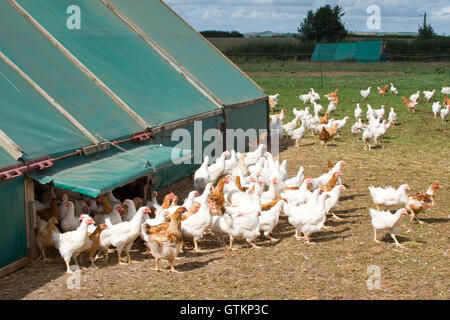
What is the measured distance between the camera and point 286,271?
7.38 m

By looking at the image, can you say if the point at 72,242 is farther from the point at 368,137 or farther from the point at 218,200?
the point at 368,137

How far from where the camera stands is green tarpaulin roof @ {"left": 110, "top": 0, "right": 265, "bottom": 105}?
1417 cm

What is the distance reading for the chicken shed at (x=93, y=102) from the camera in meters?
7.16

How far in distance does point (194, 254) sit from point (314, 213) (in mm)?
1972

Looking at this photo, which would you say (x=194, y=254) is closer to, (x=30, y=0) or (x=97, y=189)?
(x=97, y=189)

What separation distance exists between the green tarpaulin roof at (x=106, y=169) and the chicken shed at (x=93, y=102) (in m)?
0.02

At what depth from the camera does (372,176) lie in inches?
511

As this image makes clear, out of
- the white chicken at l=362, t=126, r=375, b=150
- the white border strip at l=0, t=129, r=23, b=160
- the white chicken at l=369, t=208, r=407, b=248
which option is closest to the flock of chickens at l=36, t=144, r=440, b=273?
the white chicken at l=369, t=208, r=407, b=248

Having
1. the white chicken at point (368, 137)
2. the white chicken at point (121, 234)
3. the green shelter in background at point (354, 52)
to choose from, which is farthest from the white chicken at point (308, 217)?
the green shelter in background at point (354, 52)

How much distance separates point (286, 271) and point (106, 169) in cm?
298

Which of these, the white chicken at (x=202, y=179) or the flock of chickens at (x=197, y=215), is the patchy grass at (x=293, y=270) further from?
the white chicken at (x=202, y=179)

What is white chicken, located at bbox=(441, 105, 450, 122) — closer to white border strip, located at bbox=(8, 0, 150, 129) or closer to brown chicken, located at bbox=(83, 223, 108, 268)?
white border strip, located at bbox=(8, 0, 150, 129)

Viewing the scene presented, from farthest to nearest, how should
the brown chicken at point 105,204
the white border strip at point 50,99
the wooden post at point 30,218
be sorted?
the white border strip at point 50,99 < the brown chicken at point 105,204 < the wooden post at point 30,218

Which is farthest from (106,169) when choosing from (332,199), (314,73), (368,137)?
(314,73)
